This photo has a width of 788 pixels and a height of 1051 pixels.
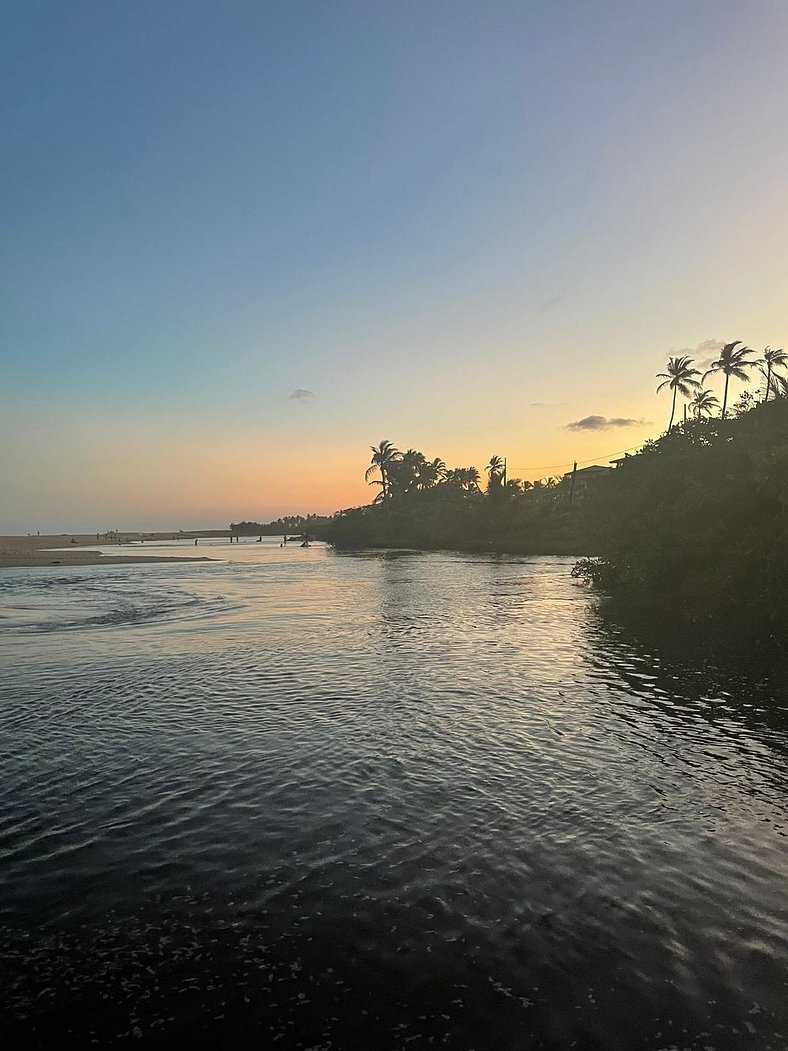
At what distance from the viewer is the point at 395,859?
9.30 metres

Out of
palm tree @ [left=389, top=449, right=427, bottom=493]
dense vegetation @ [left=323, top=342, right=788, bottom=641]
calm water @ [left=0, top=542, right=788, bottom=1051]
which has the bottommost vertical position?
calm water @ [left=0, top=542, right=788, bottom=1051]

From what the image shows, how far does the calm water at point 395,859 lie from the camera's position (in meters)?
6.33

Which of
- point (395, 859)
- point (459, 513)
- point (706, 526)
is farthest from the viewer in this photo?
point (459, 513)

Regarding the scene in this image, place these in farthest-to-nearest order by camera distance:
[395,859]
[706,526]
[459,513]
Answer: [459,513] < [706,526] < [395,859]

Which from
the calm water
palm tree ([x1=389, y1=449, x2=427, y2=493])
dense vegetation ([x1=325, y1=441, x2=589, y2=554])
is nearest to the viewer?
the calm water

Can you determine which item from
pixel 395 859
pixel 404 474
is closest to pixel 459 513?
pixel 404 474

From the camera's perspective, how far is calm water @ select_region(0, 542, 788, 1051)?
6332mm

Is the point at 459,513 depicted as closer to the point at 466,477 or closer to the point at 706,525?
the point at 466,477

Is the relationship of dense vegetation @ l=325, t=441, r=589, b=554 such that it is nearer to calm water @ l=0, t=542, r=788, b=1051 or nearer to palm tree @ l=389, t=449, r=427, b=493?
palm tree @ l=389, t=449, r=427, b=493

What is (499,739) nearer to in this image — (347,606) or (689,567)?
(689,567)

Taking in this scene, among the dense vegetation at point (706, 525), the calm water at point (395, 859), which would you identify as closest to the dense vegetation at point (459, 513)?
the dense vegetation at point (706, 525)

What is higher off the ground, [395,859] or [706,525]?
[706,525]

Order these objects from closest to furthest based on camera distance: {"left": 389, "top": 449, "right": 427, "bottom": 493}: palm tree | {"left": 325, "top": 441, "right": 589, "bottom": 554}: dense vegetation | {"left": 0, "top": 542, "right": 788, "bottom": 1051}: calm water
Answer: {"left": 0, "top": 542, "right": 788, "bottom": 1051}: calm water, {"left": 325, "top": 441, "right": 589, "bottom": 554}: dense vegetation, {"left": 389, "top": 449, "right": 427, "bottom": 493}: palm tree

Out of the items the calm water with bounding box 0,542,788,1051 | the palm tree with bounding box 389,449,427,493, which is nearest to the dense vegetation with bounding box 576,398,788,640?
the calm water with bounding box 0,542,788,1051
